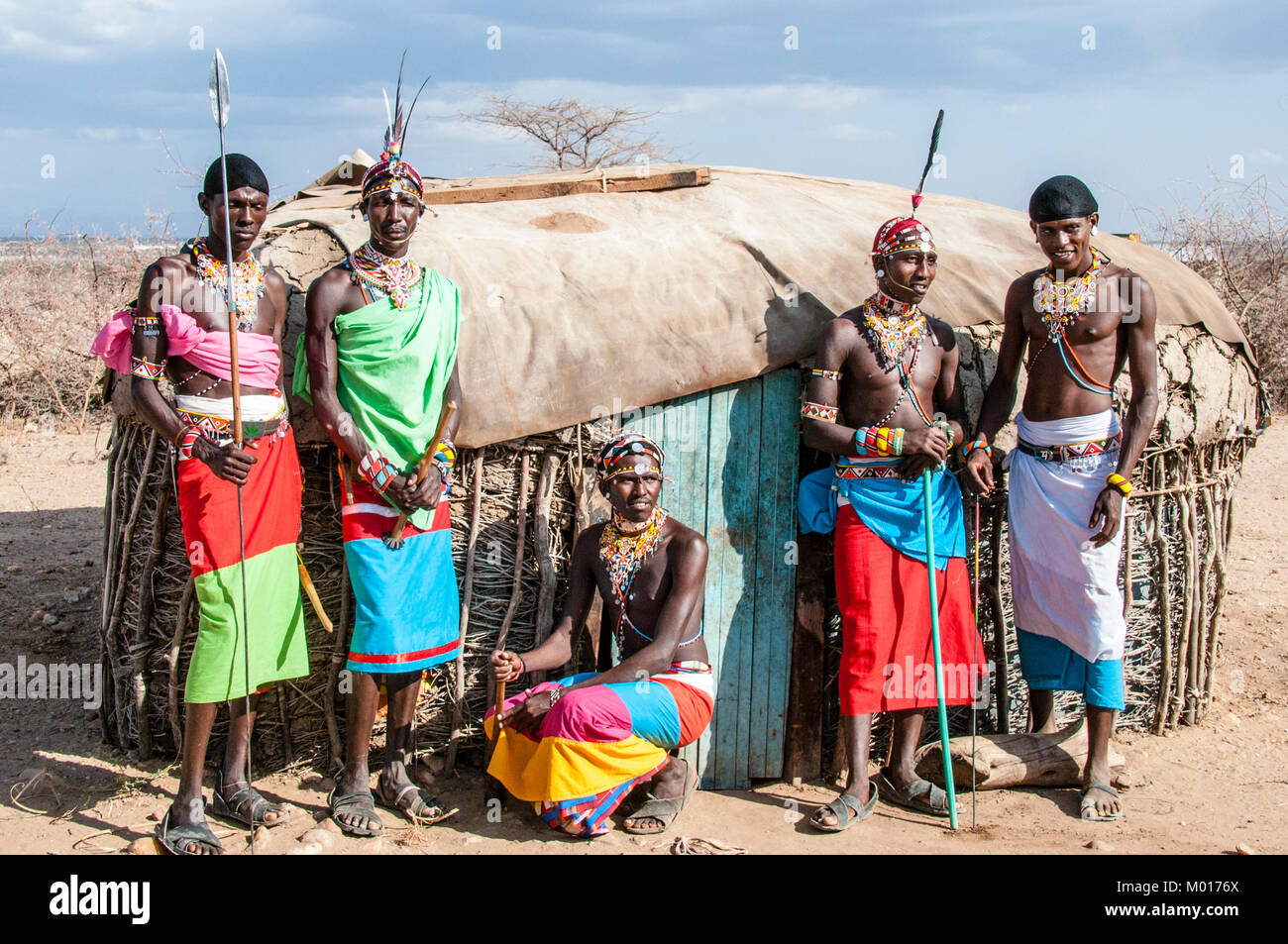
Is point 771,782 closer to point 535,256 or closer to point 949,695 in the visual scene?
point 949,695

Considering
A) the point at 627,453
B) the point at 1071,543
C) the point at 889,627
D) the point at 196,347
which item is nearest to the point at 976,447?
the point at 1071,543

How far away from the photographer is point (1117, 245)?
559 cm

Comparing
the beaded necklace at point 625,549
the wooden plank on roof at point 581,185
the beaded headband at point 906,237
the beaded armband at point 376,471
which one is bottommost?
the beaded necklace at point 625,549

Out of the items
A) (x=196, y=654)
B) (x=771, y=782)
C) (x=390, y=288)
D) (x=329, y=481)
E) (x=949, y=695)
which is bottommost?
(x=771, y=782)

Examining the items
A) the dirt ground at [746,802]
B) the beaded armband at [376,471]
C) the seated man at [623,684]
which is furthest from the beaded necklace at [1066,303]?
the beaded armband at [376,471]

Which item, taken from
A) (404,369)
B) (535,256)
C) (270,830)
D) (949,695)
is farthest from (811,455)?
(270,830)

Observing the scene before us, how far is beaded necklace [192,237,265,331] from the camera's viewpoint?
383 cm

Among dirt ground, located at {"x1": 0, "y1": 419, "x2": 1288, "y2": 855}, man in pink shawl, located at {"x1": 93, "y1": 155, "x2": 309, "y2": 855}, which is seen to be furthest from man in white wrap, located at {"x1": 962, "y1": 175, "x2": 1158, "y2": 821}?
man in pink shawl, located at {"x1": 93, "y1": 155, "x2": 309, "y2": 855}

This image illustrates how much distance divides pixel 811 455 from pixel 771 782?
54.7 inches

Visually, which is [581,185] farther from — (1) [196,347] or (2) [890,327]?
(1) [196,347]

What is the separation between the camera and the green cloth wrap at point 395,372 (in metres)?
3.94

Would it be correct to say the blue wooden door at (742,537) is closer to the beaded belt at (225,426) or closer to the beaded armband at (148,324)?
the beaded belt at (225,426)

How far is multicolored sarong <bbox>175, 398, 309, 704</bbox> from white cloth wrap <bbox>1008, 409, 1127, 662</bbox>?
2826mm

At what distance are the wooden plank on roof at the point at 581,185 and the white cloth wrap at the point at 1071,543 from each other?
1926 millimetres
